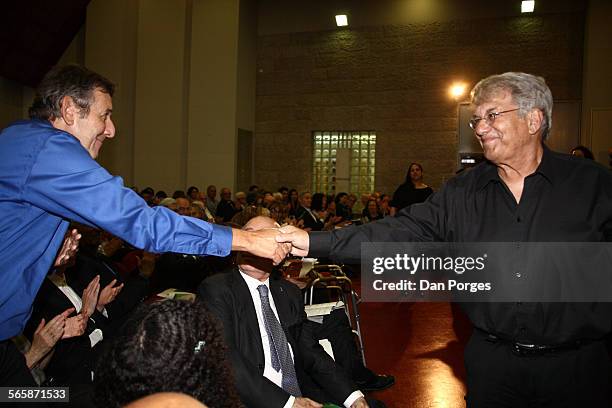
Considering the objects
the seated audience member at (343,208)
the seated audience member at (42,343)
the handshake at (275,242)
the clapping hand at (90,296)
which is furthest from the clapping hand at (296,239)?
the seated audience member at (343,208)

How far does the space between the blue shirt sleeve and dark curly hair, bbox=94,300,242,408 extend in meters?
0.84

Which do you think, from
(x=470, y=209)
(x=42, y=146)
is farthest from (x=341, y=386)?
(x=42, y=146)

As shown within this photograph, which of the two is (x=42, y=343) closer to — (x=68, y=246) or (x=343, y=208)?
(x=68, y=246)

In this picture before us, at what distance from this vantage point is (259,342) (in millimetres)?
2336

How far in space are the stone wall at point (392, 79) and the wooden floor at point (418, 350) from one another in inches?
248

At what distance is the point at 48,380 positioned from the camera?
2350 mm

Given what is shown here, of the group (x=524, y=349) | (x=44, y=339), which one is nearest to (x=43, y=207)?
(x=44, y=339)

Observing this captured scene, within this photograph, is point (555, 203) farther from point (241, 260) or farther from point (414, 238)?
point (241, 260)

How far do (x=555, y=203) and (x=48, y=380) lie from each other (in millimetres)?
2357

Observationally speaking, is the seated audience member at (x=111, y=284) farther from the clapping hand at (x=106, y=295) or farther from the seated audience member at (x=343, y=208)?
the seated audience member at (x=343, y=208)

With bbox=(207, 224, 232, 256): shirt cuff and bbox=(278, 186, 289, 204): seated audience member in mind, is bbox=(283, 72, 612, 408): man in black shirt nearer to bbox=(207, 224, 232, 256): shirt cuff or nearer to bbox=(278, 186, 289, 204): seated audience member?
bbox=(207, 224, 232, 256): shirt cuff

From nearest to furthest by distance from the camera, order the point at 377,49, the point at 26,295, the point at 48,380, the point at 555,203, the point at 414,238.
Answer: the point at 26,295 → the point at 555,203 → the point at 414,238 → the point at 48,380 → the point at 377,49

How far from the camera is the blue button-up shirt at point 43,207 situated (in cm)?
161

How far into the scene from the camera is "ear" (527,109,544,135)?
187cm
